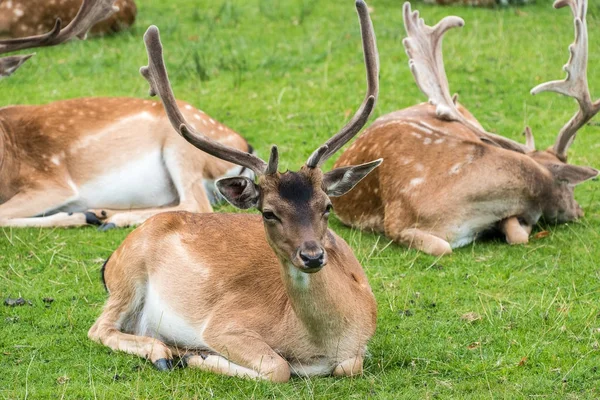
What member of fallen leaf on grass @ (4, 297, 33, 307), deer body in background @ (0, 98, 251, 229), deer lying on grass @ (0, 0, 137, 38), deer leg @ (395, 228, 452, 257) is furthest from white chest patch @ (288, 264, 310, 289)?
deer lying on grass @ (0, 0, 137, 38)

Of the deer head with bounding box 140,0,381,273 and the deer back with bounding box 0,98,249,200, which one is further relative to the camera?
the deer back with bounding box 0,98,249,200

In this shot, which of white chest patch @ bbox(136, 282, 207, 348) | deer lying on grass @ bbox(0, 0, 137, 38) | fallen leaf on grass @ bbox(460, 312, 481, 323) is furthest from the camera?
deer lying on grass @ bbox(0, 0, 137, 38)

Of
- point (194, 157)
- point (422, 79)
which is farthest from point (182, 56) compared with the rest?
point (422, 79)

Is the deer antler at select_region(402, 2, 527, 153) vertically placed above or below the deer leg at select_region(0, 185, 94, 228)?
above

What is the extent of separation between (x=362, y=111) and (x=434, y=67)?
3176mm

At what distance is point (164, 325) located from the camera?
6.18 m

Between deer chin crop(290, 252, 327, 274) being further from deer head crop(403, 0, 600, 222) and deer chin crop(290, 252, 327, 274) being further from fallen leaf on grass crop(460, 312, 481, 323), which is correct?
deer head crop(403, 0, 600, 222)

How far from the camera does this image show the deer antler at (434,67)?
858 cm

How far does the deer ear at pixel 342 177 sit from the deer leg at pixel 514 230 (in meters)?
2.65

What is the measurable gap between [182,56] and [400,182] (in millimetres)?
5030

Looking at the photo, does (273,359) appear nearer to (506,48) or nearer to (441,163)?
(441,163)

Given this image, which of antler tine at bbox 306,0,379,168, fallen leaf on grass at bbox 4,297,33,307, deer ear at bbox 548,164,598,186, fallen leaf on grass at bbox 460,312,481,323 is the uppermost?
antler tine at bbox 306,0,379,168

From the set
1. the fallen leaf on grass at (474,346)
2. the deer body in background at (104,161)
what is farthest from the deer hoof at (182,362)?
the deer body in background at (104,161)

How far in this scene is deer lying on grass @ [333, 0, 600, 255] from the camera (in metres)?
7.91
